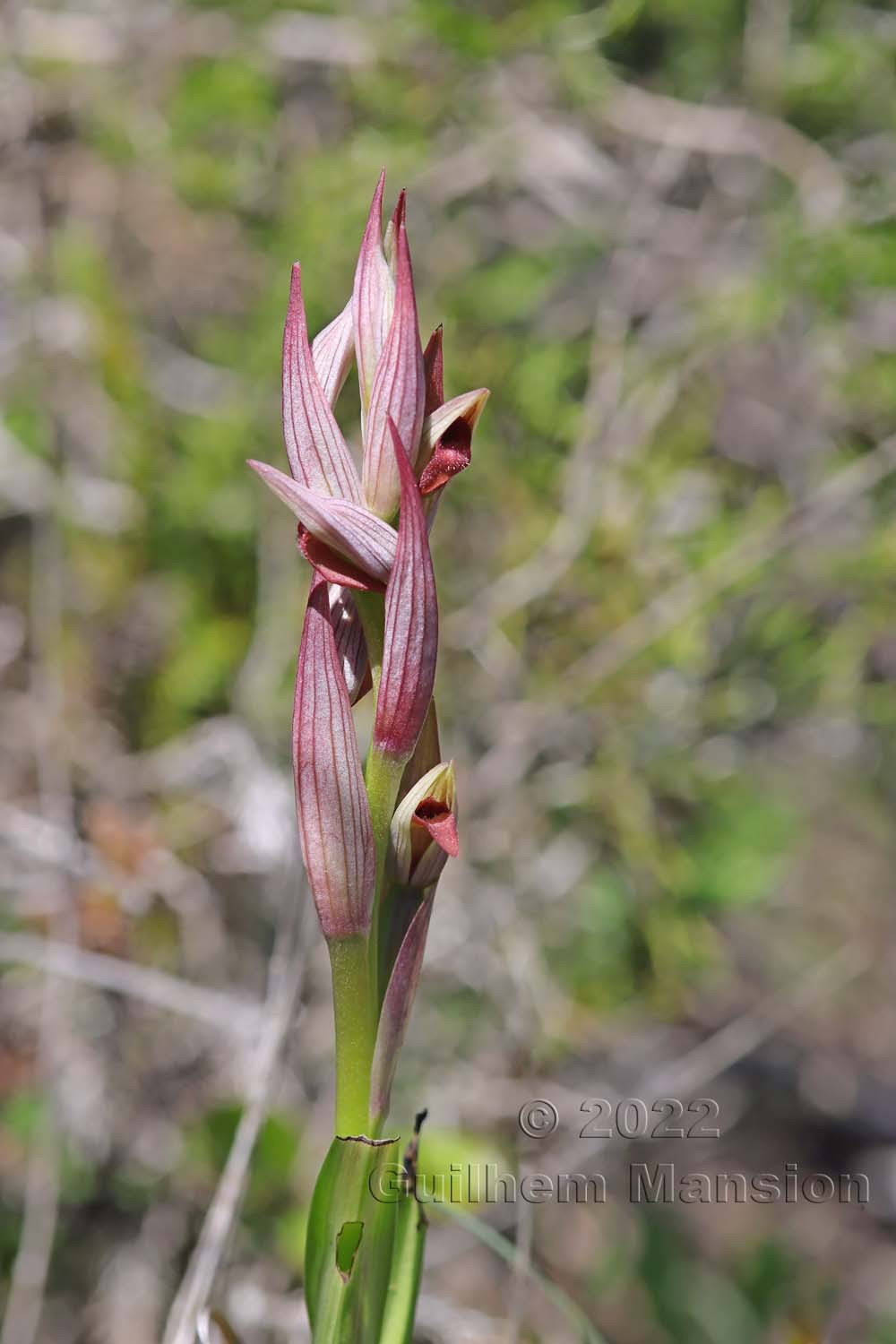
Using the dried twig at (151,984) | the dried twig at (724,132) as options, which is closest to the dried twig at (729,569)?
the dried twig at (724,132)

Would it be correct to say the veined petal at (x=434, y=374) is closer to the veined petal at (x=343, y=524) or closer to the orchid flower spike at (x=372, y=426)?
the orchid flower spike at (x=372, y=426)

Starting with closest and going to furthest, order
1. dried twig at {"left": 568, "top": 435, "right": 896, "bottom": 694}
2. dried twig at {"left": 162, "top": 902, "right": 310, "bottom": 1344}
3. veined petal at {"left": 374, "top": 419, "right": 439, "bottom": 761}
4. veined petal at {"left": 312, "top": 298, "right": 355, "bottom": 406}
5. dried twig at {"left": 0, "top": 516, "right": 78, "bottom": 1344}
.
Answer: veined petal at {"left": 374, "top": 419, "right": 439, "bottom": 761}
veined petal at {"left": 312, "top": 298, "right": 355, "bottom": 406}
dried twig at {"left": 162, "top": 902, "right": 310, "bottom": 1344}
dried twig at {"left": 0, "top": 516, "right": 78, "bottom": 1344}
dried twig at {"left": 568, "top": 435, "right": 896, "bottom": 694}

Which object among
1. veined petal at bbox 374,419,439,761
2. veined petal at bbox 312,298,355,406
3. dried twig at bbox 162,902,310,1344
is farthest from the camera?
dried twig at bbox 162,902,310,1344

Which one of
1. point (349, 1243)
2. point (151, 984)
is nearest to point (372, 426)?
→ point (349, 1243)

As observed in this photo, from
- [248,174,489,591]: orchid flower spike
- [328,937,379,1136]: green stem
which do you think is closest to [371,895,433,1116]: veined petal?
[328,937,379,1136]: green stem

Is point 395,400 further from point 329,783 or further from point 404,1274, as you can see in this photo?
point 404,1274

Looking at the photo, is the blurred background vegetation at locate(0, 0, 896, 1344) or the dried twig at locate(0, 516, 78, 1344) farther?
the blurred background vegetation at locate(0, 0, 896, 1344)

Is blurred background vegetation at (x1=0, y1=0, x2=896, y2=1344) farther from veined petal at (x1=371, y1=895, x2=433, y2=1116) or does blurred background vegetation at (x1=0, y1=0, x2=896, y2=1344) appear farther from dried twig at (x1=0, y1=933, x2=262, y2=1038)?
veined petal at (x1=371, y1=895, x2=433, y2=1116)

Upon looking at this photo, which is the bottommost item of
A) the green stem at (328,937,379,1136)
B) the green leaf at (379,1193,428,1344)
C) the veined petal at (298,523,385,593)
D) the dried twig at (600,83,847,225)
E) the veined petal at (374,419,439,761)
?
the green leaf at (379,1193,428,1344)
